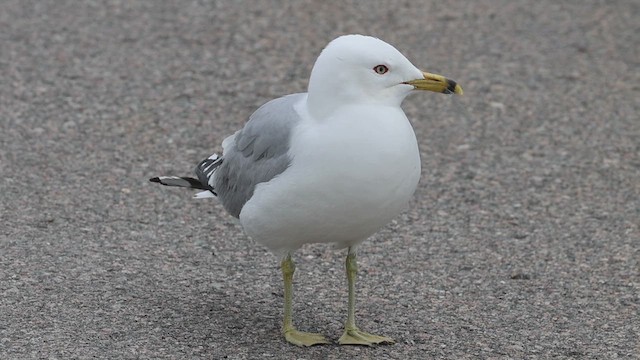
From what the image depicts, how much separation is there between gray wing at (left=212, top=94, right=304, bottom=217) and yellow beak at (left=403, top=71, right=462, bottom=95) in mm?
475

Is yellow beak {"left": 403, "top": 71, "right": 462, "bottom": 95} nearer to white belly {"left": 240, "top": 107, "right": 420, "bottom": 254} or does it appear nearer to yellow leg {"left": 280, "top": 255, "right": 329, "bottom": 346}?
white belly {"left": 240, "top": 107, "right": 420, "bottom": 254}

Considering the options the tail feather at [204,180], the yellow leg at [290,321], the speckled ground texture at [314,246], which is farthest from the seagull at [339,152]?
the speckled ground texture at [314,246]

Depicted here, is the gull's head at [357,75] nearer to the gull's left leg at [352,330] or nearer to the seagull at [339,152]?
the seagull at [339,152]

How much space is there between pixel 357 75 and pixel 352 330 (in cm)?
109

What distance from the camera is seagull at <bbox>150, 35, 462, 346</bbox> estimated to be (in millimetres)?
4289

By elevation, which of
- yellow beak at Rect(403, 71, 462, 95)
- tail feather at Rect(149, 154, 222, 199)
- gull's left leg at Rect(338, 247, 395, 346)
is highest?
yellow beak at Rect(403, 71, 462, 95)

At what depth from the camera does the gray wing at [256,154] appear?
450 centimetres

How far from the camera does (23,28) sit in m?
8.80

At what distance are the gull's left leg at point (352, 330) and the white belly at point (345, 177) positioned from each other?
1.13 feet

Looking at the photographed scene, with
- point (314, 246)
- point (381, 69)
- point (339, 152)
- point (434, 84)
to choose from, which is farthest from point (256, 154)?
point (314, 246)

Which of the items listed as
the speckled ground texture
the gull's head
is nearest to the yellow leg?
the speckled ground texture

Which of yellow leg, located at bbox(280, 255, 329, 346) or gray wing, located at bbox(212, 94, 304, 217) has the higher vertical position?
gray wing, located at bbox(212, 94, 304, 217)

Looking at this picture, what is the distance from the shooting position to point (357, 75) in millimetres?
4383

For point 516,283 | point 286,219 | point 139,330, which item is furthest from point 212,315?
point 516,283
